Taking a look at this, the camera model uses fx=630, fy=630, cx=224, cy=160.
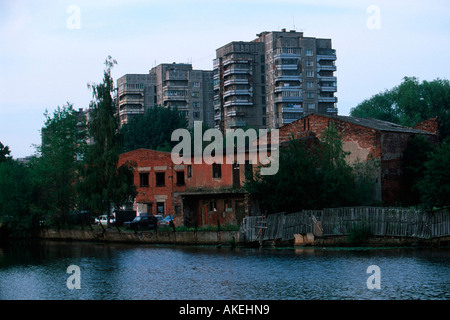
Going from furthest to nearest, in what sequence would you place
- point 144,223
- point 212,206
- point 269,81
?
1. point 269,81
2. point 144,223
3. point 212,206

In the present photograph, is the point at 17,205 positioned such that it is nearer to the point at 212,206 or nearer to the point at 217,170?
the point at 212,206

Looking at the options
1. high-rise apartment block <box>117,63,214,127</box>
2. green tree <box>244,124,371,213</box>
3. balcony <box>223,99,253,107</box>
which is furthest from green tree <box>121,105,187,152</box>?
green tree <box>244,124,371,213</box>

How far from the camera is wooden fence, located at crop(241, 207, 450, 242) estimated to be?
36562mm

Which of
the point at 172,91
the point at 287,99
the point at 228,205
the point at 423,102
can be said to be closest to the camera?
the point at 228,205

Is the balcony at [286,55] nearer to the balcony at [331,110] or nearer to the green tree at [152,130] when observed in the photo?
the balcony at [331,110]

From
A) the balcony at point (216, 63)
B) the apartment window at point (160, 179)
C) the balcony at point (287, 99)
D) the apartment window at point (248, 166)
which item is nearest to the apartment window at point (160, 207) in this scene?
the apartment window at point (160, 179)

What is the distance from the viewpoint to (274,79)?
11988 centimetres

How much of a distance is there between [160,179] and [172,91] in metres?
65.6

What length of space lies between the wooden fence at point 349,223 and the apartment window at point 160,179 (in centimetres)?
2408

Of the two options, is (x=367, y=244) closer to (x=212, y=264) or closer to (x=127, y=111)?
(x=212, y=264)

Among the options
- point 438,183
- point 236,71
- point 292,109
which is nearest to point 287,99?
point 292,109
